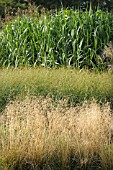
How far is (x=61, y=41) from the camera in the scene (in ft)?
28.3

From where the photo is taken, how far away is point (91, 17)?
8.97 m

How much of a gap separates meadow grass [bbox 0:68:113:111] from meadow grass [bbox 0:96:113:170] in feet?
3.22

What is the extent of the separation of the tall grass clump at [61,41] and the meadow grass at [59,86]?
4.87 feet

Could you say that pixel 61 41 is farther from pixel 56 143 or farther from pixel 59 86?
pixel 56 143

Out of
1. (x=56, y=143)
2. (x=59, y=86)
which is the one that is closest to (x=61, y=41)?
(x=59, y=86)

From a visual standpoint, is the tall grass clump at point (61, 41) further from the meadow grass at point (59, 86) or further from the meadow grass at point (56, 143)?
the meadow grass at point (56, 143)

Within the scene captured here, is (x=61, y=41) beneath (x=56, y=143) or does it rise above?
above

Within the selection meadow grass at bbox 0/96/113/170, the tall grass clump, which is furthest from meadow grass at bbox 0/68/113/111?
the tall grass clump

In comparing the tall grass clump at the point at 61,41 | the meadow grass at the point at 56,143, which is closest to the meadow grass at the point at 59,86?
the meadow grass at the point at 56,143

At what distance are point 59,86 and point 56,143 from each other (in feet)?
6.10

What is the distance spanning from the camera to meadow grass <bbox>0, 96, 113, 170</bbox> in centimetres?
448

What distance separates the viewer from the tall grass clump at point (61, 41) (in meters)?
8.43

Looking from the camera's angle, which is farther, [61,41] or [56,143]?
[61,41]

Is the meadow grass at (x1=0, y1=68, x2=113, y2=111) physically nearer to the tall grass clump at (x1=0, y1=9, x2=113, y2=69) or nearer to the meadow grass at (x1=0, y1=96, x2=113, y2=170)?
the meadow grass at (x1=0, y1=96, x2=113, y2=170)
